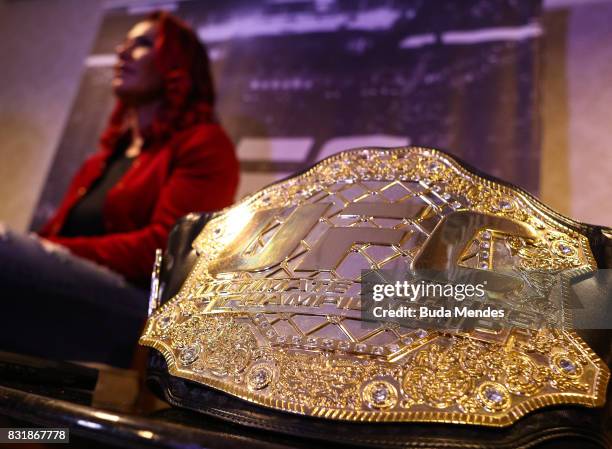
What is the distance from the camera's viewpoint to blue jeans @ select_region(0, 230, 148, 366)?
0.78 m

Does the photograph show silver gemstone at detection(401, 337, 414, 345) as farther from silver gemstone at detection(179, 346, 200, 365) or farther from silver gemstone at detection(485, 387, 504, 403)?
silver gemstone at detection(179, 346, 200, 365)

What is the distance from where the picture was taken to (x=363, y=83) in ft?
4.31

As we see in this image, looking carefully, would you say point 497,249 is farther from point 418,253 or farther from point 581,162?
point 581,162

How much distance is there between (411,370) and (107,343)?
691 mm

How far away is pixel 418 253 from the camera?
0.42m

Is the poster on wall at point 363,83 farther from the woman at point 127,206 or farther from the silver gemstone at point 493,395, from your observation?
the silver gemstone at point 493,395

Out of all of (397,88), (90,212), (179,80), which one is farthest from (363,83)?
(90,212)

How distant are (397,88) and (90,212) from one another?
2.47ft

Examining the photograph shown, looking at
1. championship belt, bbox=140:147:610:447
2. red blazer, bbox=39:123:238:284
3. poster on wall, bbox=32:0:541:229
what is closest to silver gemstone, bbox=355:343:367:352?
championship belt, bbox=140:147:610:447

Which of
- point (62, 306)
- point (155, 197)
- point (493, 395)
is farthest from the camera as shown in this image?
point (155, 197)

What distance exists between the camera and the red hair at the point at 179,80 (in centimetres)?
116

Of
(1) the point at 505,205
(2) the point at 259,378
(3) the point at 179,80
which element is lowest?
(2) the point at 259,378

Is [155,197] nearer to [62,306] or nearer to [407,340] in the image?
[62,306]

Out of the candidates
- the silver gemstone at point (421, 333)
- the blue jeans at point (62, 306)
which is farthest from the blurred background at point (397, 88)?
the silver gemstone at point (421, 333)
